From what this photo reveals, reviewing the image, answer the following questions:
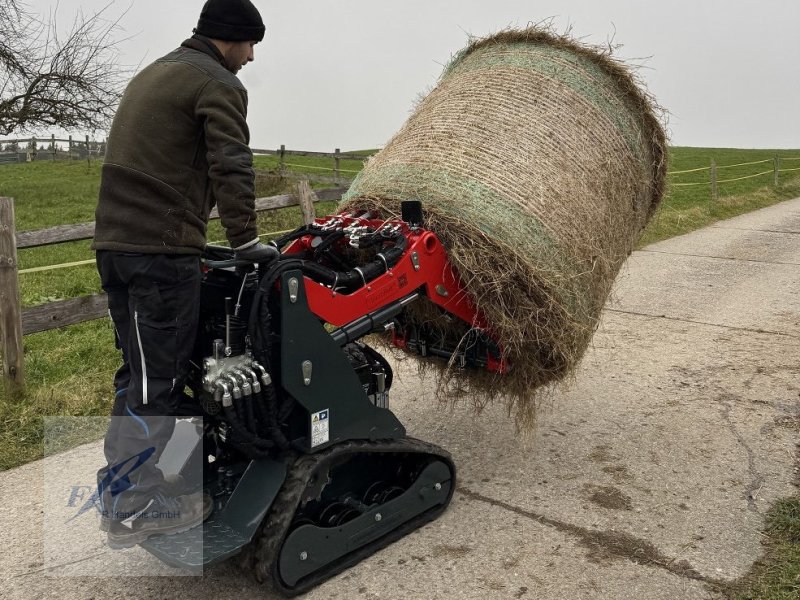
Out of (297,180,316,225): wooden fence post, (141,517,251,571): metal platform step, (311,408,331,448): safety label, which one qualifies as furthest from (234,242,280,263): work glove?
(297,180,316,225): wooden fence post

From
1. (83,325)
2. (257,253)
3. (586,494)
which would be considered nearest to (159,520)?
(257,253)

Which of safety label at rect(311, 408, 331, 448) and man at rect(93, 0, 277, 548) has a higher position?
man at rect(93, 0, 277, 548)

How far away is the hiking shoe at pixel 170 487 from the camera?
3.22 metres

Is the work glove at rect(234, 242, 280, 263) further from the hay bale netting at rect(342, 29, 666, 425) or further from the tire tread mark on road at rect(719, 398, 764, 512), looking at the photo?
the tire tread mark on road at rect(719, 398, 764, 512)

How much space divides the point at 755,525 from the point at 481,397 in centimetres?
150

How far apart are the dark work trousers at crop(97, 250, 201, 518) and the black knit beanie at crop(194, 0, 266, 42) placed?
0.87m

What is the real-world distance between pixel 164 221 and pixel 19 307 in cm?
282

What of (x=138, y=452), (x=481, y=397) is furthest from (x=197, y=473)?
(x=481, y=397)

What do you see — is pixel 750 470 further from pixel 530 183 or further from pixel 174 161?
pixel 174 161

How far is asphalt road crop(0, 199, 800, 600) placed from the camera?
336 cm

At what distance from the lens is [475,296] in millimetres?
3732

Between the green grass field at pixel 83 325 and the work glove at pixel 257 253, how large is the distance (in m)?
2.18

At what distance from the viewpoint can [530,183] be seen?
12.9 ft

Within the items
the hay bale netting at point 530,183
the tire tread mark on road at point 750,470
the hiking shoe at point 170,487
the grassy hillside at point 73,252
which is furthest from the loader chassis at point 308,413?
the grassy hillside at point 73,252
